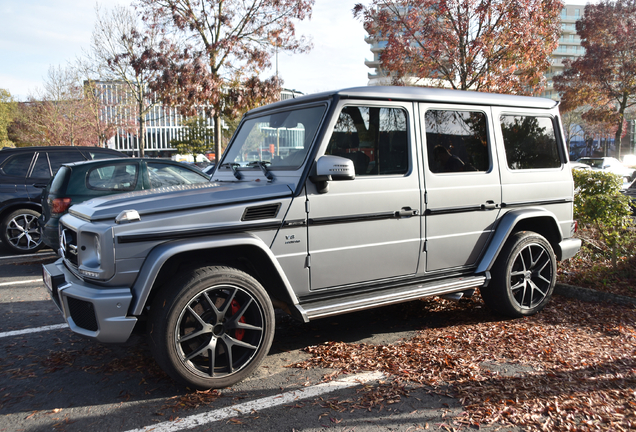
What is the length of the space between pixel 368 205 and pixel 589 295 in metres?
3.40

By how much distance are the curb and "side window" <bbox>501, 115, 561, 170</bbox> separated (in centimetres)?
161

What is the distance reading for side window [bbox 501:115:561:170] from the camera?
4.97 meters

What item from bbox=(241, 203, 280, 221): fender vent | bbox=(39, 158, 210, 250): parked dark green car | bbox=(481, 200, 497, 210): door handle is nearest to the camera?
bbox=(241, 203, 280, 221): fender vent

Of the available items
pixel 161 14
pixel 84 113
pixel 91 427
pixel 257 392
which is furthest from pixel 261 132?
pixel 84 113

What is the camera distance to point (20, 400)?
3.42 metres

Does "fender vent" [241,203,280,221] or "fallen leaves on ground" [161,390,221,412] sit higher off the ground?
"fender vent" [241,203,280,221]

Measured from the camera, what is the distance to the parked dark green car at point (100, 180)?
7344mm

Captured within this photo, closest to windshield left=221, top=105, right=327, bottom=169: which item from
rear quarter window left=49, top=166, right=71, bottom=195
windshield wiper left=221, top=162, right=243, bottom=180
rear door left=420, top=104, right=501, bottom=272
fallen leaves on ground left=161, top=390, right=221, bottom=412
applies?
windshield wiper left=221, top=162, right=243, bottom=180

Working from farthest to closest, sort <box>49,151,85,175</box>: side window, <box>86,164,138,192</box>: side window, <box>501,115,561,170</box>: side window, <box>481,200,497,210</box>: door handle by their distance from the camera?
<box>49,151,85,175</box>: side window < <box>86,164,138,192</box>: side window < <box>501,115,561,170</box>: side window < <box>481,200,497,210</box>: door handle

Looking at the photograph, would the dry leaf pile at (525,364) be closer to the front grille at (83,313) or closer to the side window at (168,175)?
the front grille at (83,313)

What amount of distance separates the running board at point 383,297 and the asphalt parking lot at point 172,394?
49 cm

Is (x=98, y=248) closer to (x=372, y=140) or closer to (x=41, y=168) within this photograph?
(x=372, y=140)

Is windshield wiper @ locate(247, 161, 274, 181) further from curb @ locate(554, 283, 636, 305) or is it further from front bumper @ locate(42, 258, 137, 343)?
curb @ locate(554, 283, 636, 305)

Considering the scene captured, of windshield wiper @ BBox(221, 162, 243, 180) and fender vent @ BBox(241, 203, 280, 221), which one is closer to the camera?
fender vent @ BBox(241, 203, 280, 221)
